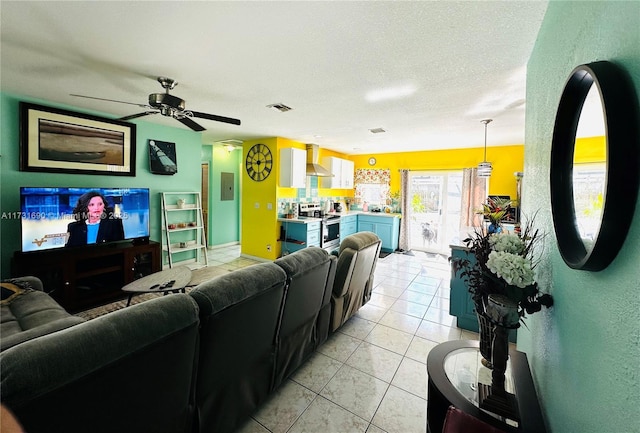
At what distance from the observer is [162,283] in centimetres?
294

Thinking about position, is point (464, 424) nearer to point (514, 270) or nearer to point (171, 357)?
point (514, 270)

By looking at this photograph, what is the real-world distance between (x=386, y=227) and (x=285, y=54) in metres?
5.02

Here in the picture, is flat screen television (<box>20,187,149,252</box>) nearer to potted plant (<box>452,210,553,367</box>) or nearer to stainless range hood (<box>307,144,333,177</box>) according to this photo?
stainless range hood (<box>307,144,333,177</box>)

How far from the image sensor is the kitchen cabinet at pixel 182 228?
14.8ft

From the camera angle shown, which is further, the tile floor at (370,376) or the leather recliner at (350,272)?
the leather recliner at (350,272)

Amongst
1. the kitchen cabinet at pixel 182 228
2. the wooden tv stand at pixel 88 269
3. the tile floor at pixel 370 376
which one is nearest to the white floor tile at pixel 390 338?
the tile floor at pixel 370 376

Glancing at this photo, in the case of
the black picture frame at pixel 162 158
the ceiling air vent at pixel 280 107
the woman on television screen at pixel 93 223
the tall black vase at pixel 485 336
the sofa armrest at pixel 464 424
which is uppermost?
the ceiling air vent at pixel 280 107

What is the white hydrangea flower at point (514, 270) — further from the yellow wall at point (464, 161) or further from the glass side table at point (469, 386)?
the yellow wall at point (464, 161)

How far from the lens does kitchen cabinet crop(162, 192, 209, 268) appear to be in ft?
14.8

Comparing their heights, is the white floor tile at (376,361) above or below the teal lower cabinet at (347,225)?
below

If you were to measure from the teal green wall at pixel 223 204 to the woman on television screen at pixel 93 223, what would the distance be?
9.01 ft

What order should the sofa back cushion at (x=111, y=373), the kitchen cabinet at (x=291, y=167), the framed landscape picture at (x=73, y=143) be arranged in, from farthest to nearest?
the kitchen cabinet at (x=291, y=167) → the framed landscape picture at (x=73, y=143) → the sofa back cushion at (x=111, y=373)

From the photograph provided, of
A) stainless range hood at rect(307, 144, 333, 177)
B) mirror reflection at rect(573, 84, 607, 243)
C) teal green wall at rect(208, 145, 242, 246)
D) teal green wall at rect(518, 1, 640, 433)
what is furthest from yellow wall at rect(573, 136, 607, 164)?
teal green wall at rect(208, 145, 242, 246)

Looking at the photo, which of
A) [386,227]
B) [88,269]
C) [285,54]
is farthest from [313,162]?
[88,269]
